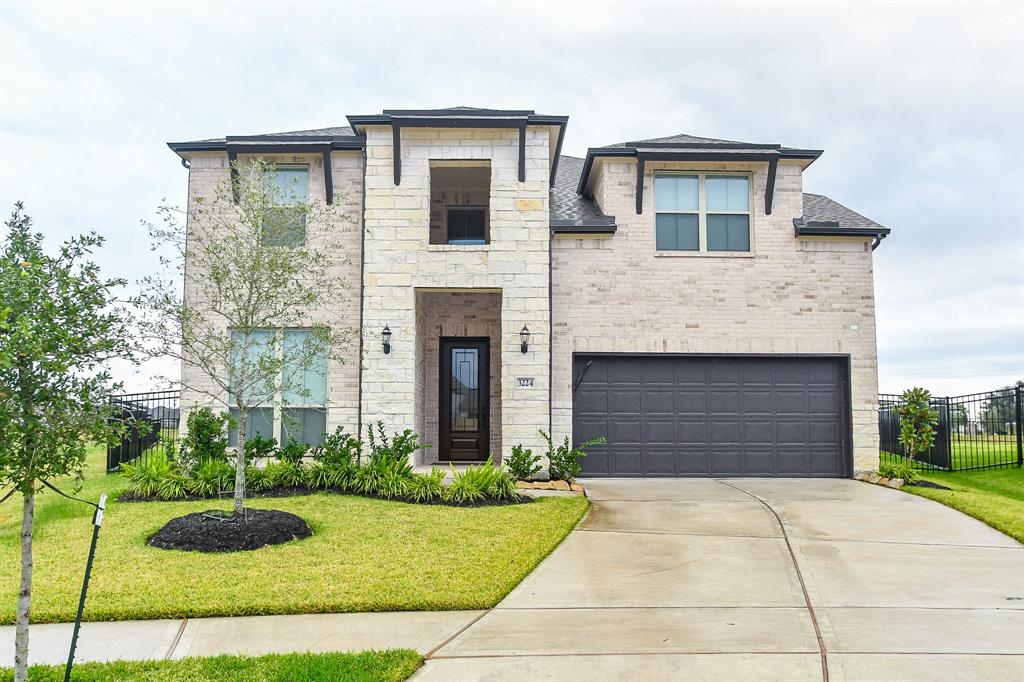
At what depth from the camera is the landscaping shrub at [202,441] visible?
12484 mm

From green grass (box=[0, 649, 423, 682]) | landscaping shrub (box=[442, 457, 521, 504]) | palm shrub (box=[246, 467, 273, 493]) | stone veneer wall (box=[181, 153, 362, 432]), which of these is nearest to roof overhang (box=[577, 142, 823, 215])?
stone veneer wall (box=[181, 153, 362, 432])

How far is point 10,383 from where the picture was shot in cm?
444

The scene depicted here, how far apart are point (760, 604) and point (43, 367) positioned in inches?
230

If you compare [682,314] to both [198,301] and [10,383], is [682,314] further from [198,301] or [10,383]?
[10,383]

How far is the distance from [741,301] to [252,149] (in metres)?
10.1

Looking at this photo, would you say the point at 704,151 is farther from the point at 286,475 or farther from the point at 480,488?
the point at 286,475

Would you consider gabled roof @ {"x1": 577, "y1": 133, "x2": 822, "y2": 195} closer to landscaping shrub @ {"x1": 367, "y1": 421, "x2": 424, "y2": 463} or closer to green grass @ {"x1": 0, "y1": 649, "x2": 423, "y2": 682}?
landscaping shrub @ {"x1": 367, "y1": 421, "x2": 424, "y2": 463}

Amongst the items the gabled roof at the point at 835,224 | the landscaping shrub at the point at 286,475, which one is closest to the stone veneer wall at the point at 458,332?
the landscaping shrub at the point at 286,475

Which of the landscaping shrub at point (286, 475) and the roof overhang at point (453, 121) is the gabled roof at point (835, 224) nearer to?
the roof overhang at point (453, 121)

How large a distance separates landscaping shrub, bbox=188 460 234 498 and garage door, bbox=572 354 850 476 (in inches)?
251

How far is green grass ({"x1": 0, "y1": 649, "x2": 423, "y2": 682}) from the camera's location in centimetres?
484

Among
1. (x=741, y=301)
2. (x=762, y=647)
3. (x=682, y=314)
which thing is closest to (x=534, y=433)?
(x=682, y=314)

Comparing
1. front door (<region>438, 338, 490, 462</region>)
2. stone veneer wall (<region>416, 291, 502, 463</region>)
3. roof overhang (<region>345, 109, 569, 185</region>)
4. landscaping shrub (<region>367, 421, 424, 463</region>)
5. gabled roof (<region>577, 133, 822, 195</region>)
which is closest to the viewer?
landscaping shrub (<region>367, 421, 424, 463</region>)

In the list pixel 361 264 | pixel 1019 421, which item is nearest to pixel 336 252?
pixel 361 264
